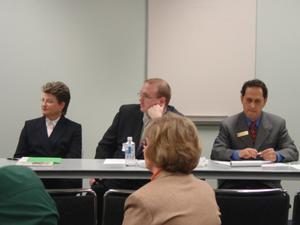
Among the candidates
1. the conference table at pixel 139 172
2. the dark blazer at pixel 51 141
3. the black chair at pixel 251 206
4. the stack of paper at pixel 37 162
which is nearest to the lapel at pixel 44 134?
the dark blazer at pixel 51 141

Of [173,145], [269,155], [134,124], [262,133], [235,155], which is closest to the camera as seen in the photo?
[173,145]

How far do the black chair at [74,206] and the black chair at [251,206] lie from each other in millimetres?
669

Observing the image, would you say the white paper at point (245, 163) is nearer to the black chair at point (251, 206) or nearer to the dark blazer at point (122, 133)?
the black chair at point (251, 206)

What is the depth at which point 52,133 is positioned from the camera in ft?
12.1

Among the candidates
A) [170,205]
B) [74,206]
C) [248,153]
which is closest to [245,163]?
[248,153]

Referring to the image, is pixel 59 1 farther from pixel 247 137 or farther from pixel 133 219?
pixel 133 219

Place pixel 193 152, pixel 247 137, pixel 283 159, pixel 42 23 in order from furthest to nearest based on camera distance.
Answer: pixel 42 23, pixel 247 137, pixel 283 159, pixel 193 152

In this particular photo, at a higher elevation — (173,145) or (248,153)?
(173,145)

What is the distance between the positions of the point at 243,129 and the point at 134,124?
864 mm

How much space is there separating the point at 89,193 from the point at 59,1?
2709 mm

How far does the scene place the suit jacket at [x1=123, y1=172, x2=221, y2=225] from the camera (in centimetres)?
161

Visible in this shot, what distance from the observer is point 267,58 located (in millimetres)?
4699

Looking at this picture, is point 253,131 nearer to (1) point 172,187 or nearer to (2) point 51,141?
(2) point 51,141

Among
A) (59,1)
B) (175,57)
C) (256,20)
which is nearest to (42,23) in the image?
(59,1)
